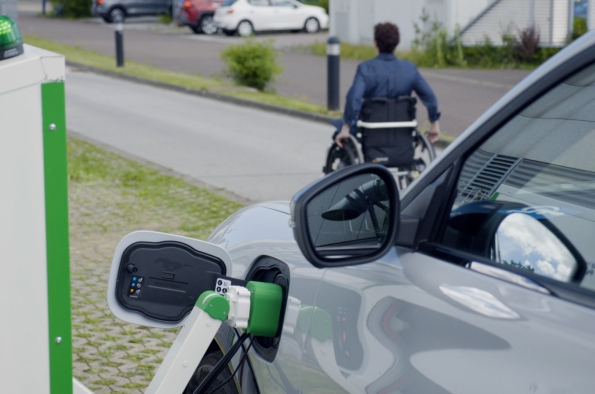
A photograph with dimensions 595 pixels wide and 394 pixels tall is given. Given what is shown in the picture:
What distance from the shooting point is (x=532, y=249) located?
179 cm

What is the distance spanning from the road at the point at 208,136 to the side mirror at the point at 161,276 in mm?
5989

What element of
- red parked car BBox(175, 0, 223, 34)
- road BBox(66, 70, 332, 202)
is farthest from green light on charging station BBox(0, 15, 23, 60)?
red parked car BBox(175, 0, 223, 34)

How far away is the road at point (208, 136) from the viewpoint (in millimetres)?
9867

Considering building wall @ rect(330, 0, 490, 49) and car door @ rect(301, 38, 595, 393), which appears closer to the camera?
car door @ rect(301, 38, 595, 393)

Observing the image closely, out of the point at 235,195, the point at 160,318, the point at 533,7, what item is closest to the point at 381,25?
the point at 235,195

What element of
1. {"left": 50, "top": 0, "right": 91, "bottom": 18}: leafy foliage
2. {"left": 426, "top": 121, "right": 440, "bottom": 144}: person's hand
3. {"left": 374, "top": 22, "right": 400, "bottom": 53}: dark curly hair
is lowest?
{"left": 426, "top": 121, "right": 440, "bottom": 144}: person's hand

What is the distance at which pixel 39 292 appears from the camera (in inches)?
88.6

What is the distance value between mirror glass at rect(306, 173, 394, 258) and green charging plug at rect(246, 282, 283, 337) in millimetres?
291

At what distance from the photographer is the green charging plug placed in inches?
92.0

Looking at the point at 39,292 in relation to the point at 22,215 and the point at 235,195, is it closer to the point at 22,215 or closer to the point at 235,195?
the point at 22,215

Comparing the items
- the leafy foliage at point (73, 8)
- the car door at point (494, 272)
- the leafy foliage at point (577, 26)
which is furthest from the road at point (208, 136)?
the leafy foliage at point (73, 8)

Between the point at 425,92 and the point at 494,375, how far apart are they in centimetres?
658

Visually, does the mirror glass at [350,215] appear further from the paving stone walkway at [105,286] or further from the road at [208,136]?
the road at [208,136]

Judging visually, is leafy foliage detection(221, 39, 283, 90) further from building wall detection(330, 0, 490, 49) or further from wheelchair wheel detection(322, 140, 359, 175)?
wheelchair wheel detection(322, 140, 359, 175)
